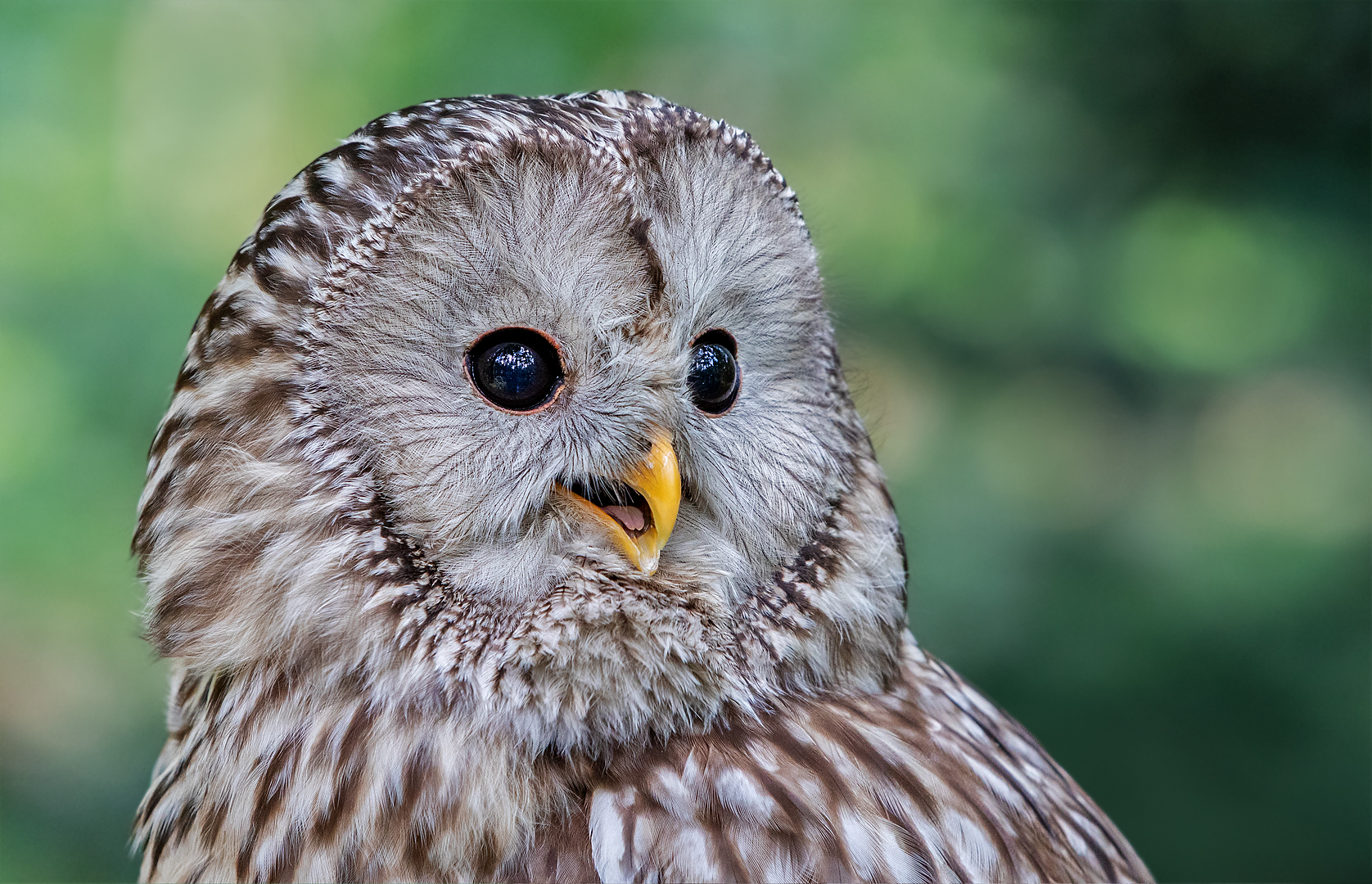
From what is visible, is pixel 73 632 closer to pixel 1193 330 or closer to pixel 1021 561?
pixel 1021 561

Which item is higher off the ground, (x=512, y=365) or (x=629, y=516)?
(x=512, y=365)

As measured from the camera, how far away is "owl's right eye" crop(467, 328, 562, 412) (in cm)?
118

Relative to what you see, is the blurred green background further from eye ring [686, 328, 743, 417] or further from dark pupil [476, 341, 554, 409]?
dark pupil [476, 341, 554, 409]

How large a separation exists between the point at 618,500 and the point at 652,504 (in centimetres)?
7

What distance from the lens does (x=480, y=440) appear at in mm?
1178

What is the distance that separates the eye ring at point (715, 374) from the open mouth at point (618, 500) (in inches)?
4.8

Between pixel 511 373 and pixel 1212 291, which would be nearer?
pixel 511 373

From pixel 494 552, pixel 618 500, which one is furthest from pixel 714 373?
pixel 494 552

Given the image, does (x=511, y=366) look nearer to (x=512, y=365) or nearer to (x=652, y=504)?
(x=512, y=365)

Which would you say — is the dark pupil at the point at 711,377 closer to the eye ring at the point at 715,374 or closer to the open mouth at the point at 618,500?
the eye ring at the point at 715,374

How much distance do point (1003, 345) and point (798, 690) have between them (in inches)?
63.8

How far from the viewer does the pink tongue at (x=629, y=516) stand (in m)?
1.24

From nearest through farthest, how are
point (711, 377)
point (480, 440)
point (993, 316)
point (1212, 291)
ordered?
point (480, 440)
point (711, 377)
point (1212, 291)
point (993, 316)

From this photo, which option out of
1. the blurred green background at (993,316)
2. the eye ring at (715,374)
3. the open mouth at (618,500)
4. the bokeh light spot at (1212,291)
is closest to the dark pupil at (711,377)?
the eye ring at (715,374)
